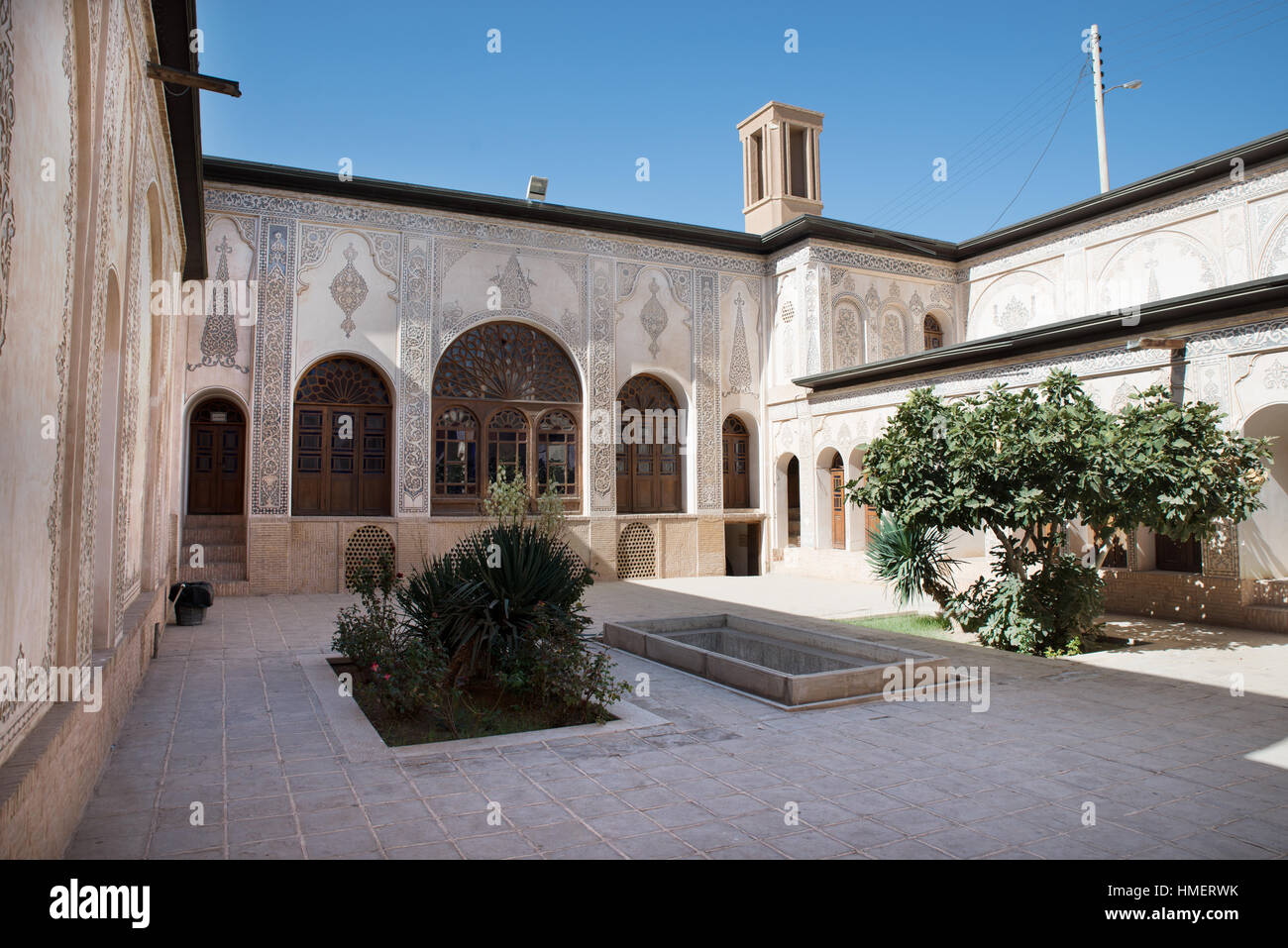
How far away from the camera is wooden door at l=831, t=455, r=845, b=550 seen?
52.8ft

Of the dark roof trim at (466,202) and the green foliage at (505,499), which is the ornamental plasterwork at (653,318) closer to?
the dark roof trim at (466,202)

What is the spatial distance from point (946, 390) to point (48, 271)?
1240 centimetres

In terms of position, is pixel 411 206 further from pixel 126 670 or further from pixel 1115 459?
pixel 1115 459

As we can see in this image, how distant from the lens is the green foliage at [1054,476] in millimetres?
8156

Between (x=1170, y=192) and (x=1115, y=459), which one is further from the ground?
(x=1170, y=192)

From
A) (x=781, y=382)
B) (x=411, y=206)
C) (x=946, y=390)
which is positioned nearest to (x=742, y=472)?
(x=781, y=382)

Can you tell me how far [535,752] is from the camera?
16.5 ft

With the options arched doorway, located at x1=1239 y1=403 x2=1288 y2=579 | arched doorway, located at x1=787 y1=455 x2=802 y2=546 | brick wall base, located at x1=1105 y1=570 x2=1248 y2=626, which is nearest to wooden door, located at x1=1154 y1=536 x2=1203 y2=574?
brick wall base, located at x1=1105 y1=570 x2=1248 y2=626

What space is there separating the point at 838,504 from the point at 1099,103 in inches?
473

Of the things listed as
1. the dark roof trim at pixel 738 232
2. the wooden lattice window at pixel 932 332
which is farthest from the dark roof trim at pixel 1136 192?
the wooden lattice window at pixel 932 332

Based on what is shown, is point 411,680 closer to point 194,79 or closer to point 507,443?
point 194,79

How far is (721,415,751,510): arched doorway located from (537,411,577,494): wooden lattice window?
3.46 m

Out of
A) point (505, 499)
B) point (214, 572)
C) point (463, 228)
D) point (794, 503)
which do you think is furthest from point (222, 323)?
point (794, 503)

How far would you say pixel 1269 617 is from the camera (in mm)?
9320
